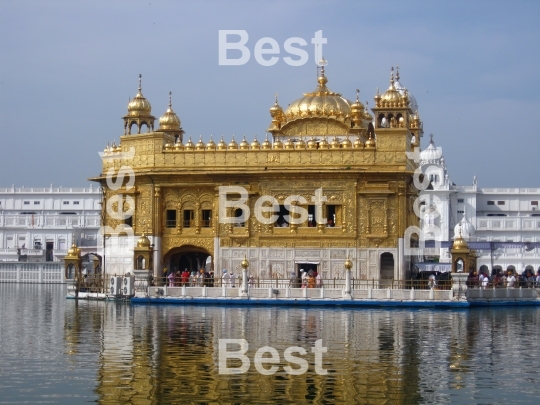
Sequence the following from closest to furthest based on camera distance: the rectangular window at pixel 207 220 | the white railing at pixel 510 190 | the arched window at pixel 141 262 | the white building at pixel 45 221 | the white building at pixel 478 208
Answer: the arched window at pixel 141 262, the rectangular window at pixel 207 220, the white building at pixel 45 221, the white building at pixel 478 208, the white railing at pixel 510 190

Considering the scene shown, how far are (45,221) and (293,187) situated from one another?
4734cm

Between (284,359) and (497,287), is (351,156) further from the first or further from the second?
(284,359)

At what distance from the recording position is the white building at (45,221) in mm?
77688

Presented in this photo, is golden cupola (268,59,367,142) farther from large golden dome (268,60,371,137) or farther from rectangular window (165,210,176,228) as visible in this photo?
rectangular window (165,210,176,228)

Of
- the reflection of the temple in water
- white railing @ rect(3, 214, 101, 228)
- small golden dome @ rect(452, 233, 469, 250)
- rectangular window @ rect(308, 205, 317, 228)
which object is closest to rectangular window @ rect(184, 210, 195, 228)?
rectangular window @ rect(308, 205, 317, 228)

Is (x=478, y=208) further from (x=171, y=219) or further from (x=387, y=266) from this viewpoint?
(x=171, y=219)

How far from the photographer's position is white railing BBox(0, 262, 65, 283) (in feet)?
215

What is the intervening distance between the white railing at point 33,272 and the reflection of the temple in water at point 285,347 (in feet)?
113

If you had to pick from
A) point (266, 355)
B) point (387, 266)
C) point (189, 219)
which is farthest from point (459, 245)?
point (266, 355)

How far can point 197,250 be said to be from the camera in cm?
3909

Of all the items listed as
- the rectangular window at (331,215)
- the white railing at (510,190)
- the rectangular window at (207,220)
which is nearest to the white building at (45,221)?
the white railing at (510,190)

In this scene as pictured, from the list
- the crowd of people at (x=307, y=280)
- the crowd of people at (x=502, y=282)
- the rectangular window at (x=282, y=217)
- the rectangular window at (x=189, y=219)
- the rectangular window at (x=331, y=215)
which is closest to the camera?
the crowd of people at (x=307, y=280)

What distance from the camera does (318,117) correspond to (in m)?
39.7

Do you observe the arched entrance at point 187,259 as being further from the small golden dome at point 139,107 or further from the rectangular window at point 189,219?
the small golden dome at point 139,107
